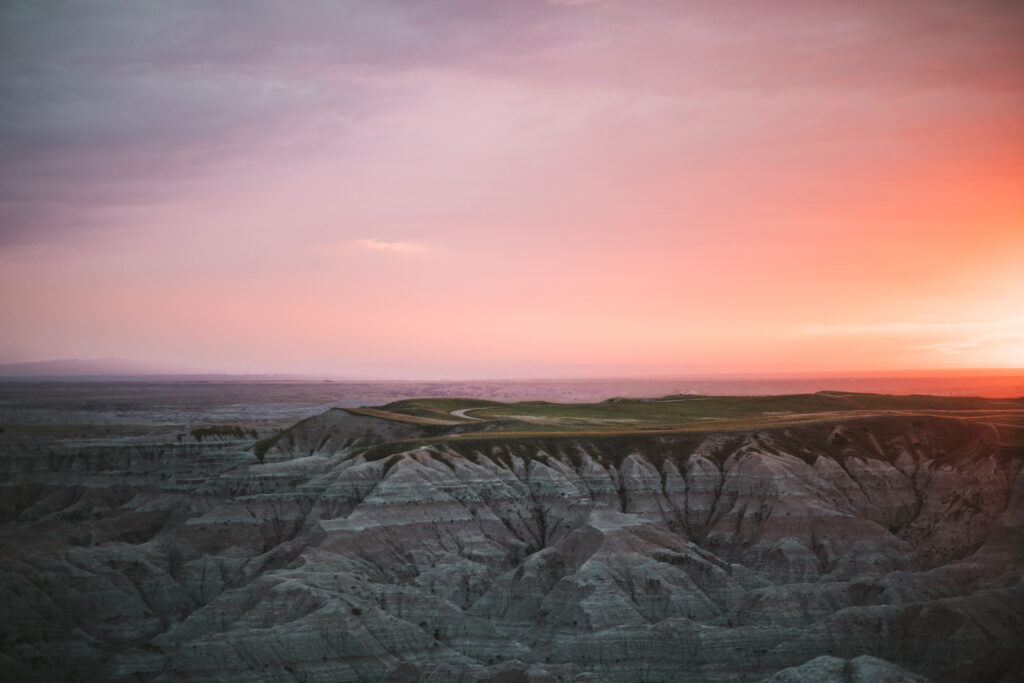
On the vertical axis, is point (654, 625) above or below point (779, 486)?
below

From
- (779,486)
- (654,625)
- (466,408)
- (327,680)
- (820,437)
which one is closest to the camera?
(327,680)

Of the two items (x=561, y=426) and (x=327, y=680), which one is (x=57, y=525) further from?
(x=561, y=426)

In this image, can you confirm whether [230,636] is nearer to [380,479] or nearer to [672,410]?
[380,479]

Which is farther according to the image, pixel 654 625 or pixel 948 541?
pixel 948 541

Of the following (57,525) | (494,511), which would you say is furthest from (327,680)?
(57,525)

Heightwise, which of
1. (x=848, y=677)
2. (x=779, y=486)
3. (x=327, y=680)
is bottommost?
(x=327, y=680)

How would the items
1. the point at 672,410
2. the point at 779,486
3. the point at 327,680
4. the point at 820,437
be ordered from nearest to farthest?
the point at 327,680 < the point at 779,486 < the point at 820,437 < the point at 672,410
